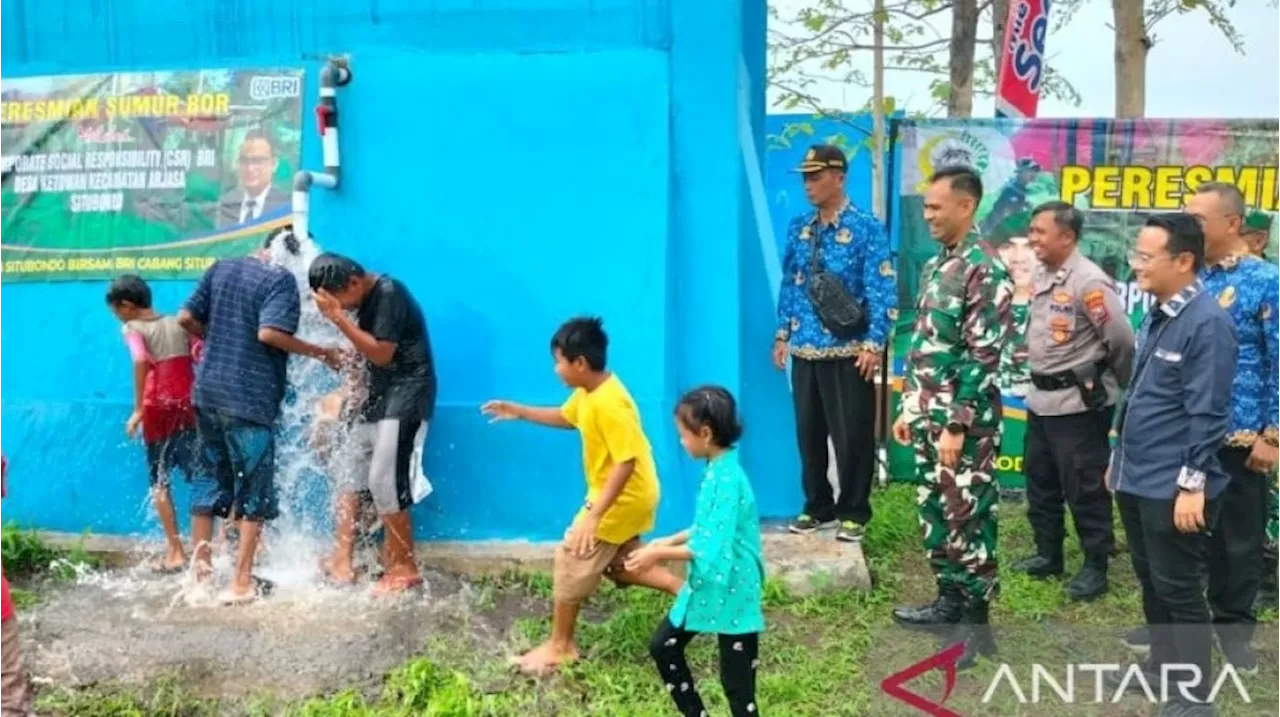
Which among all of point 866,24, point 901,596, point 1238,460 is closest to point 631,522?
point 901,596

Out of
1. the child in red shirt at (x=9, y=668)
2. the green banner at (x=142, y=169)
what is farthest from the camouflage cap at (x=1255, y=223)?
the child in red shirt at (x=9, y=668)

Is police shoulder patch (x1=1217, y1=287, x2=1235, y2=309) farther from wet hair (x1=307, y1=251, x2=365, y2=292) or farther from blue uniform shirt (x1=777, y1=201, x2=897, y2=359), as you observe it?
wet hair (x1=307, y1=251, x2=365, y2=292)

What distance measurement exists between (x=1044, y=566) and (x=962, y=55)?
5.91 m

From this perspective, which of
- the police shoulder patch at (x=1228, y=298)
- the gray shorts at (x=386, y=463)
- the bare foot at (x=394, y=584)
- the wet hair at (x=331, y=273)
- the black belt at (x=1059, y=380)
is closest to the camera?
the police shoulder patch at (x=1228, y=298)

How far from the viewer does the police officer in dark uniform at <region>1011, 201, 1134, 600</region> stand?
16.8 feet

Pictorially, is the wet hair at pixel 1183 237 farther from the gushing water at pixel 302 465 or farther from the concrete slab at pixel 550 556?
the gushing water at pixel 302 465

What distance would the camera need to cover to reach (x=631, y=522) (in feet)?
13.6

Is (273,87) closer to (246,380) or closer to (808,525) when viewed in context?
(246,380)

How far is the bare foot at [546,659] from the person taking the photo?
423 cm

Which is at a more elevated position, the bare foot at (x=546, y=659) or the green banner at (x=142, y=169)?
the green banner at (x=142, y=169)

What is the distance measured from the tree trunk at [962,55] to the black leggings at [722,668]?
7.51 meters

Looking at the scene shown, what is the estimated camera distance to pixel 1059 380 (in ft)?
17.0

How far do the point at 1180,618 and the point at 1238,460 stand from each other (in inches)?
38.1

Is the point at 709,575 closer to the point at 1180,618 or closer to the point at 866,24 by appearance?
the point at 1180,618
